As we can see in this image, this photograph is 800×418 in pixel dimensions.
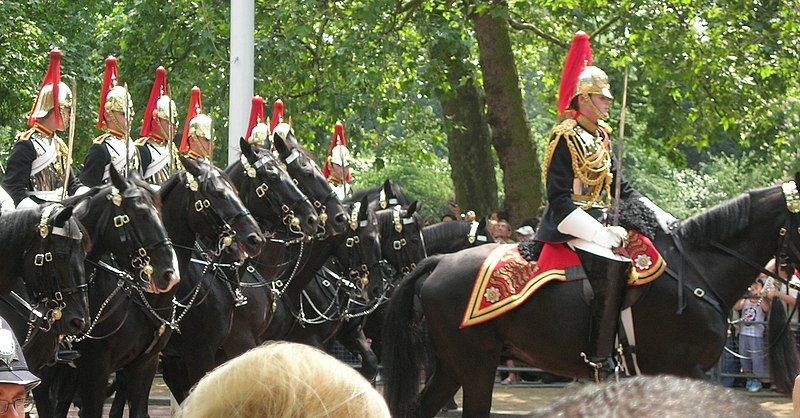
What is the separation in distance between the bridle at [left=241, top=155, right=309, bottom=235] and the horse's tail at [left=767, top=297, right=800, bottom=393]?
A: 3238mm

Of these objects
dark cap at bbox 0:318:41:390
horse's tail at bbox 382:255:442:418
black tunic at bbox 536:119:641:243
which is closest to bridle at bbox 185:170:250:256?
horse's tail at bbox 382:255:442:418

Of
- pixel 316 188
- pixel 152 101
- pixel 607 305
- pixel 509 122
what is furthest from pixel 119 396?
pixel 509 122

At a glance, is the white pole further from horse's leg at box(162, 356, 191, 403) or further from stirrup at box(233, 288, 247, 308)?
stirrup at box(233, 288, 247, 308)

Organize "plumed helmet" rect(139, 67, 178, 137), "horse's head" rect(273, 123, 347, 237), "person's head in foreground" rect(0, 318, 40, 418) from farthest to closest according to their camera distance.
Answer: "plumed helmet" rect(139, 67, 178, 137)
"horse's head" rect(273, 123, 347, 237)
"person's head in foreground" rect(0, 318, 40, 418)

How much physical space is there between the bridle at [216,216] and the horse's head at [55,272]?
5.31 feet

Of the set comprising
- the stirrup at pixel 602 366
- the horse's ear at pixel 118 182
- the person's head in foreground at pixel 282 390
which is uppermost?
the horse's ear at pixel 118 182

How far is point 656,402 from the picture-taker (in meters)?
1.28

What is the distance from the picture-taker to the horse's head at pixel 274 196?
998 cm

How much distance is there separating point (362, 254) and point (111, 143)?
2.42 metres

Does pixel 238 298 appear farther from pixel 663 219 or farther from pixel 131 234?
pixel 663 219

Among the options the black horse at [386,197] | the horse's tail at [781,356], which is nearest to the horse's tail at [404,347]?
the horse's tail at [781,356]

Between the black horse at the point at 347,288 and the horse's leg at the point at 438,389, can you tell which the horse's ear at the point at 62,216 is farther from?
the black horse at the point at 347,288

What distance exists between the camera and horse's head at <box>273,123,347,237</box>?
1042 cm

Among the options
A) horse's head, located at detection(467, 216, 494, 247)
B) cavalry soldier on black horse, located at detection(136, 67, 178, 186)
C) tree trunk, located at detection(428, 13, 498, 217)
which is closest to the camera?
cavalry soldier on black horse, located at detection(136, 67, 178, 186)
